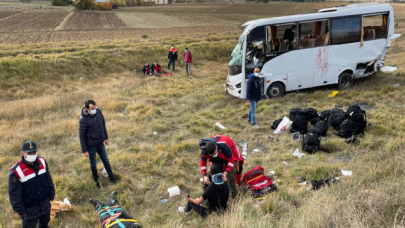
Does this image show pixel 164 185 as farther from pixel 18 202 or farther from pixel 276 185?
pixel 18 202

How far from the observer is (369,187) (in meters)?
3.84

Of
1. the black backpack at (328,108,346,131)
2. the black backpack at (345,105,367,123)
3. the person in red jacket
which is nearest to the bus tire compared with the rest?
the black backpack at (328,108,346,131)

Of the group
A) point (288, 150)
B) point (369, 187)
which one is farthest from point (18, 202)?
point (288, 150)

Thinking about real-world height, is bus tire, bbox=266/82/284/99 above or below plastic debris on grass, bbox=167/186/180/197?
above

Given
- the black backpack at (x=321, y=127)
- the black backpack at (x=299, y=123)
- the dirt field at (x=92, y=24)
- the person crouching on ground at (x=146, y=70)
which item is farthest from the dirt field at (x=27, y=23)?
the black backpack at (x=321, y=127)

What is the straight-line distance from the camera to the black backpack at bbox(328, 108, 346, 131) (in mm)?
7179

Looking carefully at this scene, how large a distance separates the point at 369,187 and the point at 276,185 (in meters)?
1.64

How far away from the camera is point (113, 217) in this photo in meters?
4.09

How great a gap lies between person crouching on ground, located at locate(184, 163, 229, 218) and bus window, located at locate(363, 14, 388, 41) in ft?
31.8

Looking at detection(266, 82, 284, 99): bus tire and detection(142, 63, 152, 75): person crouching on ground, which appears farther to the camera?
detection(142, 63, 152, 75): person crouching on ground

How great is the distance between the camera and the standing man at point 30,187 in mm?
3646

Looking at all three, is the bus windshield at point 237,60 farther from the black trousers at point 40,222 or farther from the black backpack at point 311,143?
the black trousers at point 40,222

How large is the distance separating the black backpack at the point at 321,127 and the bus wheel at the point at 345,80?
4.53 m

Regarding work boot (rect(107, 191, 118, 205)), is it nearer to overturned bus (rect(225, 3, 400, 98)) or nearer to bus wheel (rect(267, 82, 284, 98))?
overturned bus (rect(225, 3, 400, 98))
